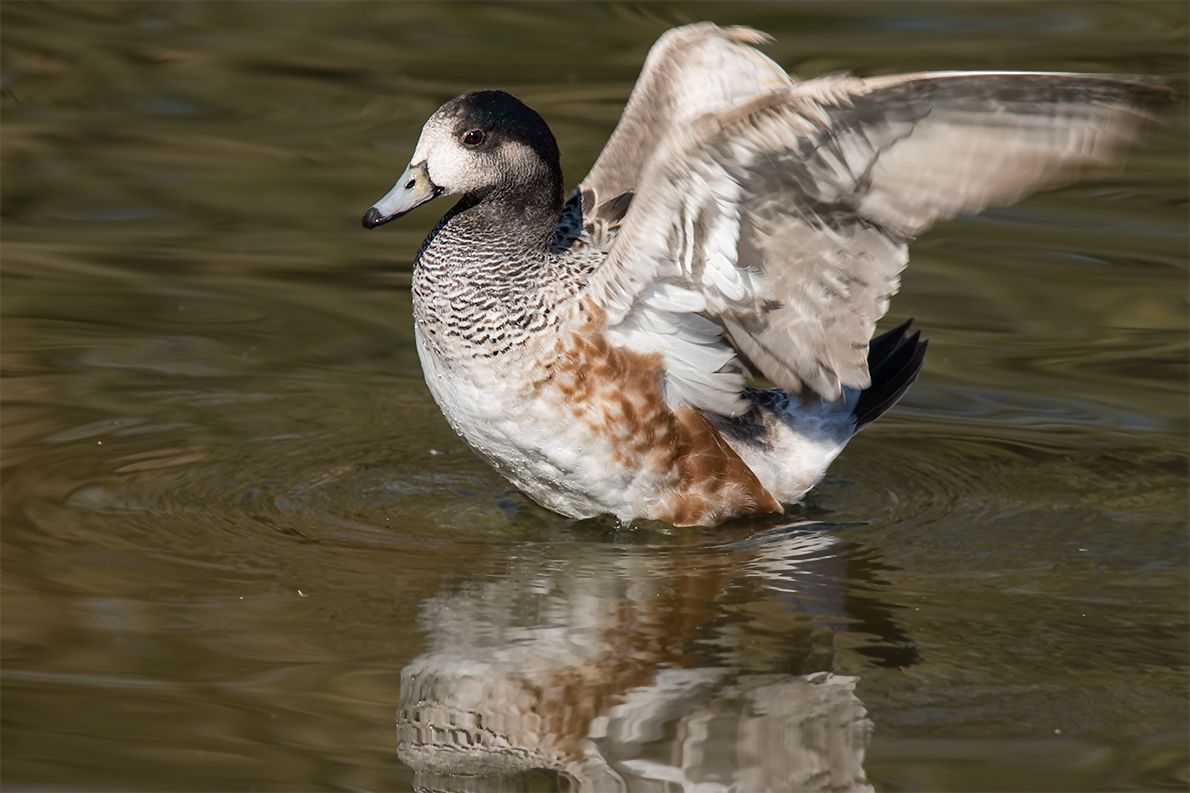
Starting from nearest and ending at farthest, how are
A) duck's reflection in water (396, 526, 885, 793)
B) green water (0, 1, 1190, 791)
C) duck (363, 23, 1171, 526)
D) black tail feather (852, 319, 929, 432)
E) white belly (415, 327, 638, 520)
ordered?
1. duck's reflection in water (396, 526, 885, 793)
2. green water (0, 1, 1190, 791)
3. duck (363, 23, 1171, 526)
4. white belly (415, 327, 638, 520)
5. black tail feather (852, 319, 929, 432)

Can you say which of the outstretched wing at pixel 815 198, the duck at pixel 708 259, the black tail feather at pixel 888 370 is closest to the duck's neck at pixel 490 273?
the duck at pixel 708 259

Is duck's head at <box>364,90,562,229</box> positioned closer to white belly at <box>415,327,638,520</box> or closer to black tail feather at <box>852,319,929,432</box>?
white belly at <box>415,327,638,520</box>

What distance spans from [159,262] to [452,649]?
14.6ft

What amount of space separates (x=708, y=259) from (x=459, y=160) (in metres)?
1.03

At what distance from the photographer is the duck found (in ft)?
14.7

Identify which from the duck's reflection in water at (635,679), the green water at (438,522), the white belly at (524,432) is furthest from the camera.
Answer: the white belly at (524,432)

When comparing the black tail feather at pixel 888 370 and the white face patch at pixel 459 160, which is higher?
the white face patch at pixel 459 160

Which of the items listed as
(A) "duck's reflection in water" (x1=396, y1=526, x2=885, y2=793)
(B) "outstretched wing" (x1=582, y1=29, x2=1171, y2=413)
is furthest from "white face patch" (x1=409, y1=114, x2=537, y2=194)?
(A) "duck's reflection in water" (x1=396, y1=526, x2=885, y2=793)

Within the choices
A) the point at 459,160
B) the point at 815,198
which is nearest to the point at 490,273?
the point at 459,160

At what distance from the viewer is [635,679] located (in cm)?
457

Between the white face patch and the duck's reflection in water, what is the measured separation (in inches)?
53.4

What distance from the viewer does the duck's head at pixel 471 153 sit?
5500 mm

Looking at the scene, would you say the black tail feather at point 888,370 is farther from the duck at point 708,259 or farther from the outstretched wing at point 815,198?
the outstretched wing at point 815,198

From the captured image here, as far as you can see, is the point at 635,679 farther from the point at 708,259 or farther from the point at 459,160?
the point at 459,160
